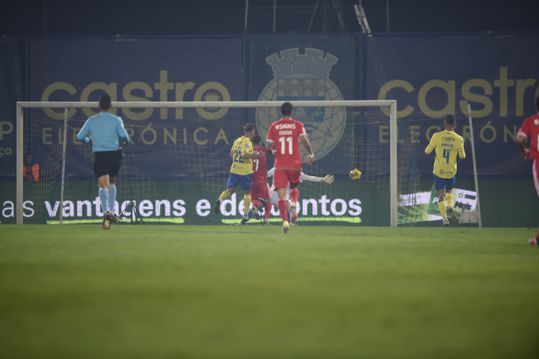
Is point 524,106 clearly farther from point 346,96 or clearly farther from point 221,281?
point 221,281

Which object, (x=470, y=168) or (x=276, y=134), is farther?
(x=470, y=168)

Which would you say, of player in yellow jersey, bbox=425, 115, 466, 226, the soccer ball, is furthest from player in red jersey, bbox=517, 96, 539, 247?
the soccer ball

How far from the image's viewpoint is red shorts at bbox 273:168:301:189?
17.1 m

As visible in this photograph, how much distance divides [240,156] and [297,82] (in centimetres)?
310

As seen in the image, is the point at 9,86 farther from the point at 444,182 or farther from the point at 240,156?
the point at 444,182

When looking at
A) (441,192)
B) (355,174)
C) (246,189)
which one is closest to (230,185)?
(246,189)

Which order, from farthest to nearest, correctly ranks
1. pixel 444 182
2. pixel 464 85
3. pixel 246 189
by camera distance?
pixel 464 85 → pixel 246 189 → pixel 444 182

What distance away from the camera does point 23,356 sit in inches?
195

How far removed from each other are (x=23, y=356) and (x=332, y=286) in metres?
3.50

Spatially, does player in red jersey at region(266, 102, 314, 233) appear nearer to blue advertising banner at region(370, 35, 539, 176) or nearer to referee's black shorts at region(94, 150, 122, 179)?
referee's black shorts at region(94, 150, 122, 179)

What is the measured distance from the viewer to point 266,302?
7.03 meters

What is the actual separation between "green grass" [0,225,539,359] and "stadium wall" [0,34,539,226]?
11.1m

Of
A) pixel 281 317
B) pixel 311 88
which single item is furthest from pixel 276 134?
pixel 281 317

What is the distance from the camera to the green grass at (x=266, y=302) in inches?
207
